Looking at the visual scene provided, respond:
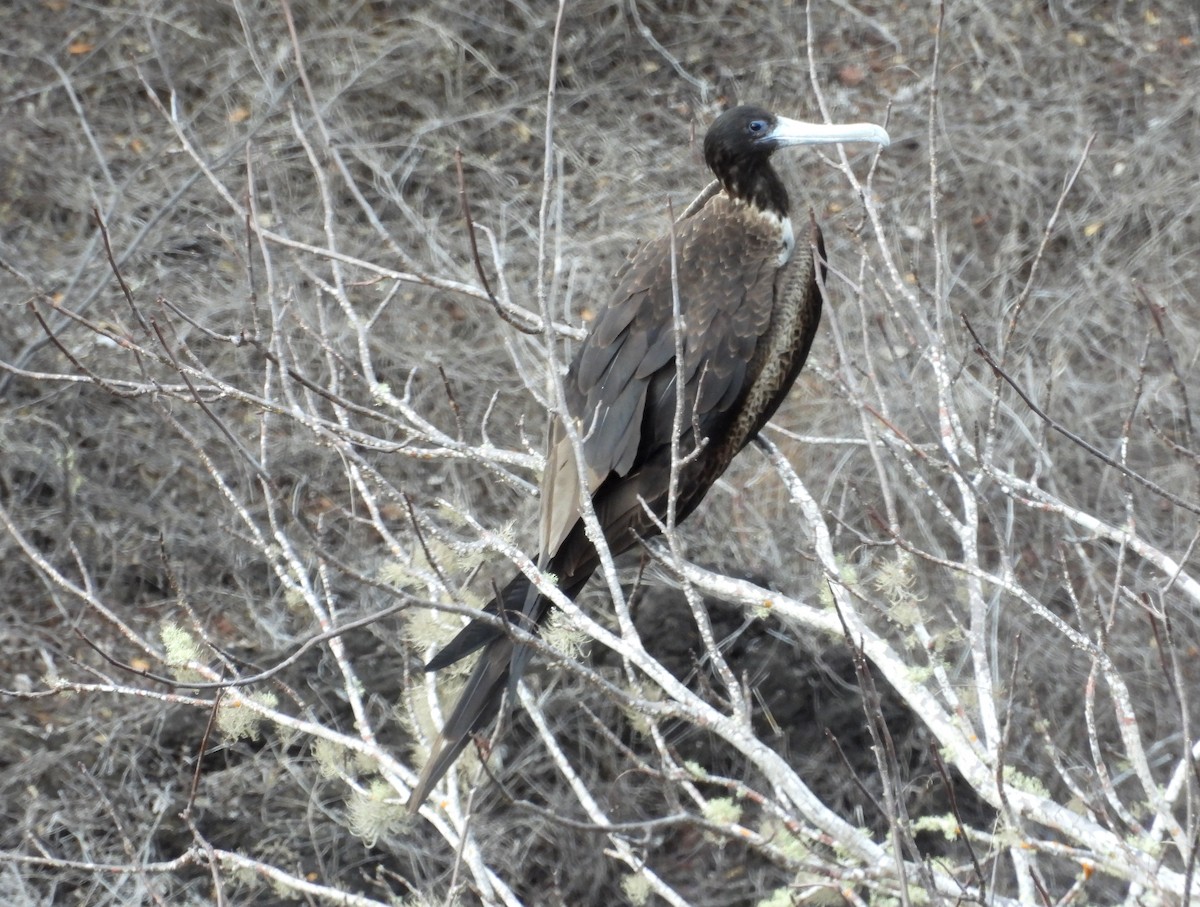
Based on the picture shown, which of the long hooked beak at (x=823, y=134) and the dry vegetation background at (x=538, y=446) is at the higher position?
the long hooked beak at (x=823, y=134)

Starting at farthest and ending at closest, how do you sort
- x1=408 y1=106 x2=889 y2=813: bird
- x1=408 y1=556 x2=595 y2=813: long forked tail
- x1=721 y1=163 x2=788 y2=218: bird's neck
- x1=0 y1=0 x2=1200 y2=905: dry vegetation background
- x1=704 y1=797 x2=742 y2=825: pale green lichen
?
1. x1=721 y1=163 x2=788 y2=218: bird's neck
2. x1=408 y1=106 x2=889 y2=813: bird
3. x1=0 y1=0 x2=1200 y2=905: dry vegetation background
4. x1=408 y1=556 x2=595 y2=813: long forked tail
5. x1=704 y1=797 x2=742 y2=825: pale green lichen

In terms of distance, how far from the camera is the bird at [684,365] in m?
2.46

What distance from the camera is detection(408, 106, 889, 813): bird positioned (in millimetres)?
2463

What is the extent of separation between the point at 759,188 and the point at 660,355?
43 centimetres

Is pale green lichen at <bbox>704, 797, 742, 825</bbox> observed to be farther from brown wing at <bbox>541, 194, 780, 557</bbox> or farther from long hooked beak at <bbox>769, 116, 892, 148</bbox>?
long hooked beak at <bbox>769, 116, 892, 148</bbox>

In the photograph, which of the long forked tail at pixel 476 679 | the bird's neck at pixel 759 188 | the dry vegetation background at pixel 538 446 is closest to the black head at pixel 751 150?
the bird's neck at pixel 759 188

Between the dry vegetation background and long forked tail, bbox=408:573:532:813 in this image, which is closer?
long forked tail, bbox=408:573:532:813

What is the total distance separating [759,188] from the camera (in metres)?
2.73

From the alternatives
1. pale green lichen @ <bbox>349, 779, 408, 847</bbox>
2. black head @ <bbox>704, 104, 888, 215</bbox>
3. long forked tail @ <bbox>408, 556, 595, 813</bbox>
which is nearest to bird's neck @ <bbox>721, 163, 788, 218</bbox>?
black head @ <bbox>704, 104, 888, 215</bbox>

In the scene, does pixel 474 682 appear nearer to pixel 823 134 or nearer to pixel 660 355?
pixel 660 355

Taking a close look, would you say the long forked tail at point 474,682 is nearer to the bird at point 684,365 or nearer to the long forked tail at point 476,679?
the long forked tail at point 476,679

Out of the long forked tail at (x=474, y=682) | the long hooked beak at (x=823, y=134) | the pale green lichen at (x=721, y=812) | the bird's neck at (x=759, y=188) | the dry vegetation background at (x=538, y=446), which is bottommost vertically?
the dry vegetation background at (x=538, y=446)

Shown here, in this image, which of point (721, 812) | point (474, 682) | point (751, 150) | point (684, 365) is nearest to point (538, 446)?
point (751, 150)

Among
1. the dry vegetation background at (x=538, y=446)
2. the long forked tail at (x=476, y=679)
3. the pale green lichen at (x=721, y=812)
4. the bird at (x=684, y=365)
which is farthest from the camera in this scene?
the bird at (x=684, y=365)
